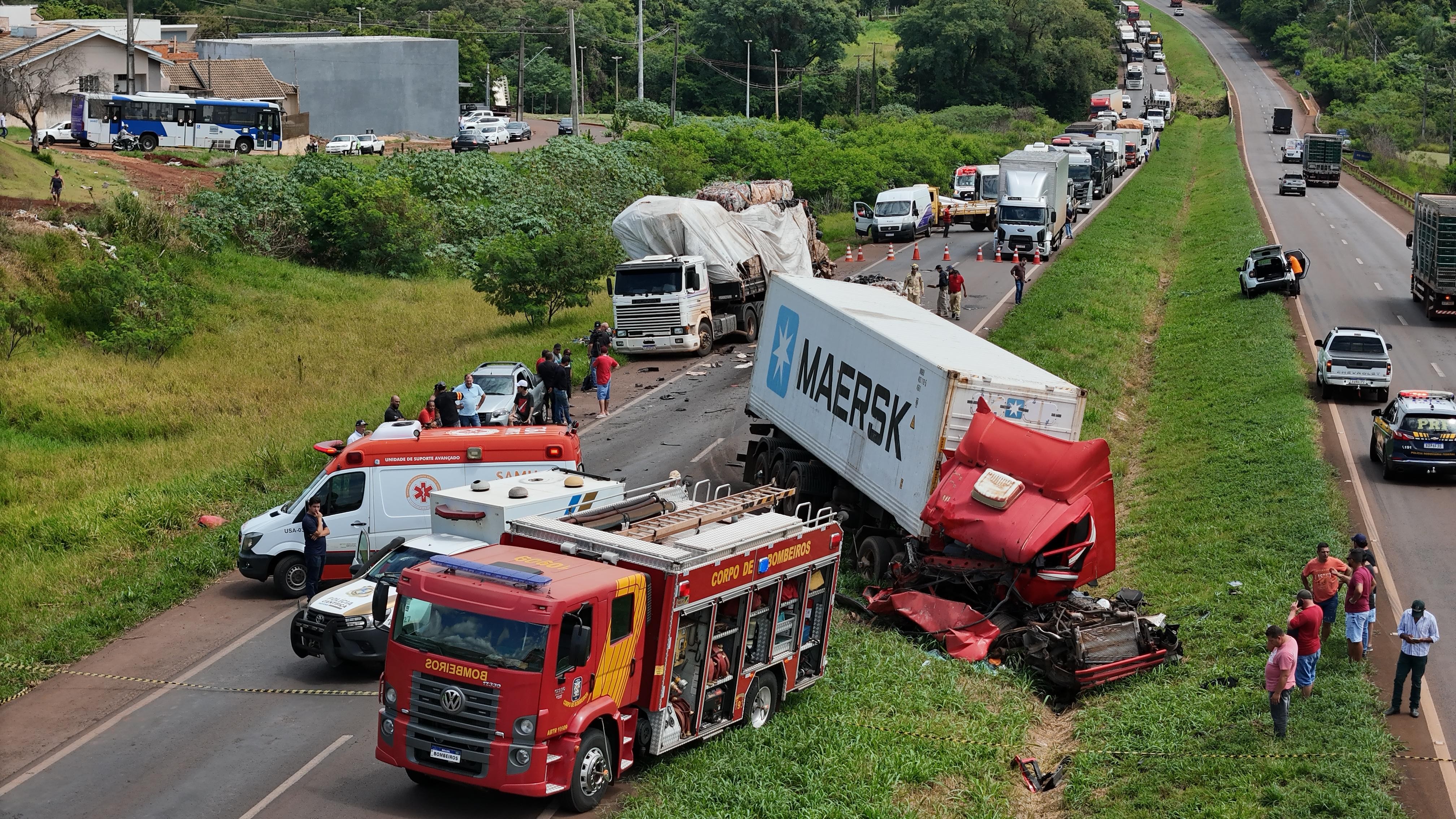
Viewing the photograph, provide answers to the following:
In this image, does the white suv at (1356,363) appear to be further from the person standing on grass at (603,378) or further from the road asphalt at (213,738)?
the road asphalt at (213,738)

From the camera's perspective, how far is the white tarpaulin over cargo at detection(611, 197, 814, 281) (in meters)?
37.7

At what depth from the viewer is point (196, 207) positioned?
50.1 m

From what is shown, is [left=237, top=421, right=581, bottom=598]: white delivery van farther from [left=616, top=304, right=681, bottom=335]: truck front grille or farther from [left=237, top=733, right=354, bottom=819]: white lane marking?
[left=616, top=304, right=681, bottom=335]: truck front grille

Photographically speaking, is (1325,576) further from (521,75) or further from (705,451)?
(521,75)

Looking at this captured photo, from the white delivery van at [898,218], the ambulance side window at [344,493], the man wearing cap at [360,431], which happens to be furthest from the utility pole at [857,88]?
the ambulance side window at [344,493]

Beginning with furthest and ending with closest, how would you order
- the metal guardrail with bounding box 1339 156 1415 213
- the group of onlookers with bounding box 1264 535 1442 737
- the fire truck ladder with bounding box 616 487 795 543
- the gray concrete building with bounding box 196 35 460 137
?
1. the gray concrete building with bounding box 196 35 460 137
2. the metal guardrail with bounding box 1339 156 1415 213
3. the group of onlookers with bounding box 1264 535 1442 737
4. the fire truck ladder with bounding box 616 487 795 543

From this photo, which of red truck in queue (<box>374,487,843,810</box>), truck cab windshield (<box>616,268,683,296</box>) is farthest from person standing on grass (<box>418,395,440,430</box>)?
red truck in queue (<box>374,487,843,810</box>)

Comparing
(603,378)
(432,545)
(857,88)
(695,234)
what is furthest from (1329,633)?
(857,88)

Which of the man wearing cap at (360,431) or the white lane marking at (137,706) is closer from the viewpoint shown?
the white lane marking at (137,706)

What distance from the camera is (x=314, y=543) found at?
19719 millimetres

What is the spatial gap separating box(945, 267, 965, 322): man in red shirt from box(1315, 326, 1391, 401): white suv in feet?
36.5

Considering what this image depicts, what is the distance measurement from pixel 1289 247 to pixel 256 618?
51.3 metres

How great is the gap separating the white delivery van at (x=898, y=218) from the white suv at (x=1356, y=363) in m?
30.3

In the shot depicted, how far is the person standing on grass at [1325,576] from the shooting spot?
1777cm
